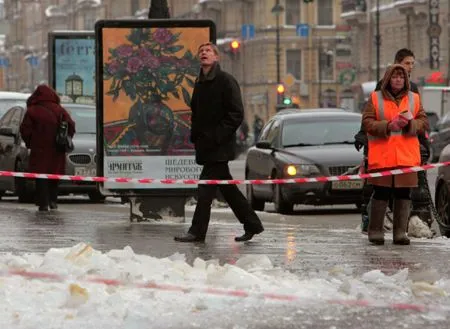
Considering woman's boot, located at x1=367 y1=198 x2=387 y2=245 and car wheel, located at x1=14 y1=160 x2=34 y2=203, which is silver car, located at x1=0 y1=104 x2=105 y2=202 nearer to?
car wheel, located at x1=14 y1=160 x2=34 y2=203

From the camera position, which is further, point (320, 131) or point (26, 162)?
point (26, 162)

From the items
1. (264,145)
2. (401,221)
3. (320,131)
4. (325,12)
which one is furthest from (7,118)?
(325,12)

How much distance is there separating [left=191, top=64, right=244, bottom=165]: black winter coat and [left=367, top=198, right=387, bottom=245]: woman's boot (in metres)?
1.31

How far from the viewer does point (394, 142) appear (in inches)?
587

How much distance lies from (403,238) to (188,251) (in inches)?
76.9

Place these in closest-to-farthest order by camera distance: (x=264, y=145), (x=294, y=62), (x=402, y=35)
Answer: (x=264, y=145), (x=402, y=35), (x=294, y=62)

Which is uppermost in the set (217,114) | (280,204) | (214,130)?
(217,114)

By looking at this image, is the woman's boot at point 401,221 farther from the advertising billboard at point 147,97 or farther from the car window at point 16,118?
the car window at point 16,118

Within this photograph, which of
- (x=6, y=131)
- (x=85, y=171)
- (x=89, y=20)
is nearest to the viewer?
(x=6, y=131)

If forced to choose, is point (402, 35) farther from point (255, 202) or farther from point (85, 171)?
point (255, 202)

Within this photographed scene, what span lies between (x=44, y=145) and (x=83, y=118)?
17.7 ft

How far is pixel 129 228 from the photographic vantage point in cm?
1755

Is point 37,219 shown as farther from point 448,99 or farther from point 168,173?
point 448,99

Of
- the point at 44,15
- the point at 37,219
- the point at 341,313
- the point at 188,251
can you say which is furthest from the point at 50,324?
the point at 44,15
